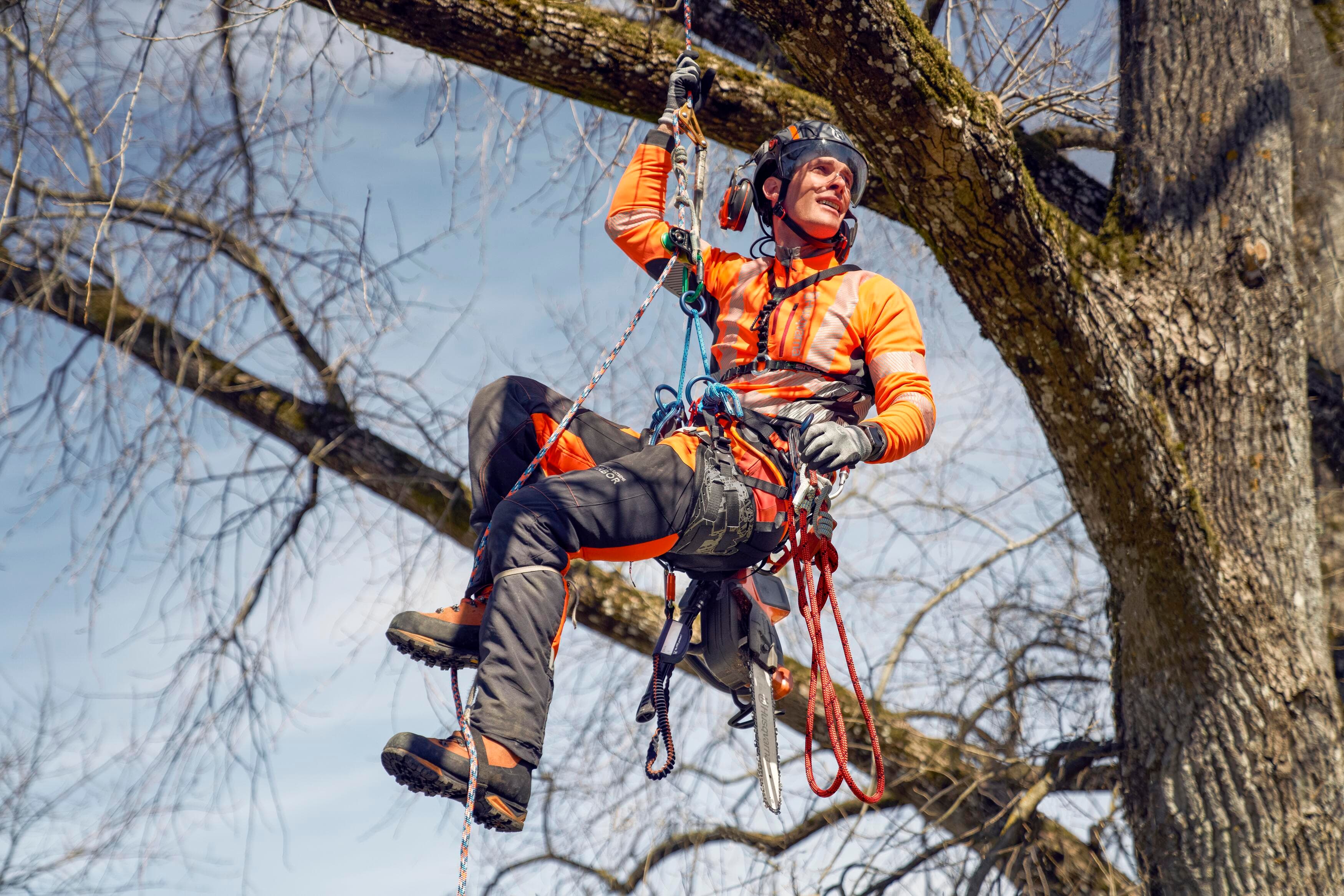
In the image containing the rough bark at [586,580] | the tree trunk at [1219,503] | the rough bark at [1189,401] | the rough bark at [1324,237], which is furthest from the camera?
the rough bark at [586,580]

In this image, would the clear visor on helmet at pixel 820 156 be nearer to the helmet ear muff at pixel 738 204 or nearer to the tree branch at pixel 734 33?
the helmet ear muff at pixel 738 204

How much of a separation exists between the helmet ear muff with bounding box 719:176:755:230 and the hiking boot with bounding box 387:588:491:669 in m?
1.32

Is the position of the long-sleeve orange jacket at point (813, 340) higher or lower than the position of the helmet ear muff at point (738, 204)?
lower

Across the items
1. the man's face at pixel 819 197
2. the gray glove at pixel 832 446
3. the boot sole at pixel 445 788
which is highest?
the man's face at pixel 819 197

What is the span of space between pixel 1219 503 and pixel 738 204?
2.23 m

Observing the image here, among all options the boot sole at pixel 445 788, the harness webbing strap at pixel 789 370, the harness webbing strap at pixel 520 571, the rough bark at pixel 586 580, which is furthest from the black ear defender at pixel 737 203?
the rough bark at pixel 586 580

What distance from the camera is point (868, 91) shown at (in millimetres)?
3230

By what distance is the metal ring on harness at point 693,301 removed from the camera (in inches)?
123

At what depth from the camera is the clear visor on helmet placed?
3291mm

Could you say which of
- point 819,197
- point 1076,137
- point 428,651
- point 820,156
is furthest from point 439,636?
point 1076,137

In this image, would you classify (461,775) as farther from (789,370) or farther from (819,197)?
(819,197)

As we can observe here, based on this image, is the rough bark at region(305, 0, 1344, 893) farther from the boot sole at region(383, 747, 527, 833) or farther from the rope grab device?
the boot sole at region(383, 747, 527, 833)

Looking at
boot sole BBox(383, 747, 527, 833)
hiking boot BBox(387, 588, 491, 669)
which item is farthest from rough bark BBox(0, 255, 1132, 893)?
boot sole BBox(383, 747, 527, 833)

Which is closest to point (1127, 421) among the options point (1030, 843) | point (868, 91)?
point (868, 91)
